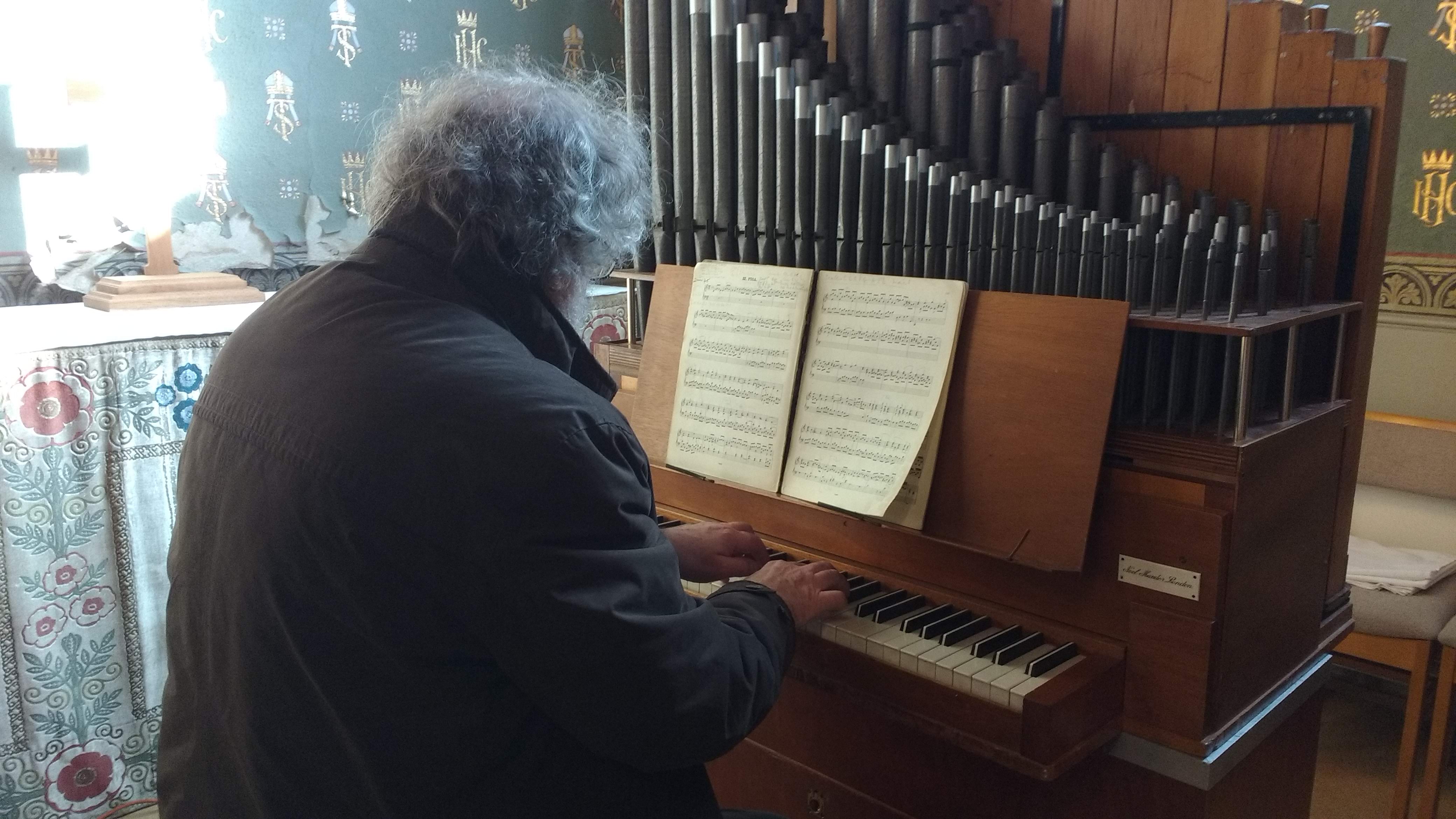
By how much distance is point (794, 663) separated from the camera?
5.64ft

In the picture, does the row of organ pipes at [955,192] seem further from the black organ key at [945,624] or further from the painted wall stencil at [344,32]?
the painted wall stencil at [344,32]

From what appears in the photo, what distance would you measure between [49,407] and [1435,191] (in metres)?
4.03

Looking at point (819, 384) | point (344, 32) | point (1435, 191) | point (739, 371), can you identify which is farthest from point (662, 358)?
point (1435, 191)

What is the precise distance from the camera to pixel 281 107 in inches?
Answer: 130

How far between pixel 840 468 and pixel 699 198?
0.61 meters

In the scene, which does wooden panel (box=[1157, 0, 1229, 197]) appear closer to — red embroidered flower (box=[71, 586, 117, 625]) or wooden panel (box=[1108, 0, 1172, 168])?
wooden panel (box=[1108, 0, 1172, 168])

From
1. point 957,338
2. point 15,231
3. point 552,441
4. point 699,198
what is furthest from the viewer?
point 15,231

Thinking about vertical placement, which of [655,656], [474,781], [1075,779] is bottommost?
[1075,779]

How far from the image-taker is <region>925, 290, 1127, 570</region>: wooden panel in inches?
58.6

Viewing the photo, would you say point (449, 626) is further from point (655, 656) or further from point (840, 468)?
point (840, 468)

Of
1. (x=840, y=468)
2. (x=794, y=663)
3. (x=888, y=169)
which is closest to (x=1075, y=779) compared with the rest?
(x=794, y=663)

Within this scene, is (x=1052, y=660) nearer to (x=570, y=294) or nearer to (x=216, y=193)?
(x=570, y=294)

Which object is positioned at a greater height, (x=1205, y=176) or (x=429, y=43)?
(x=429, y=43)

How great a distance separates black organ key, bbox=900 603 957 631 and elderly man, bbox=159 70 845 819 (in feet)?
1.25
